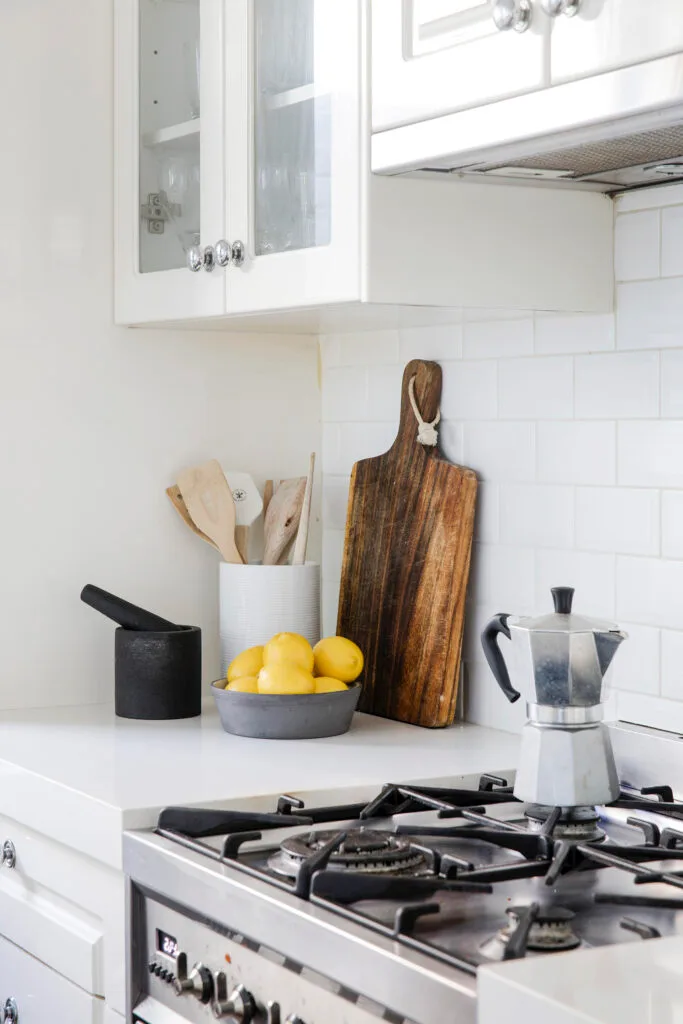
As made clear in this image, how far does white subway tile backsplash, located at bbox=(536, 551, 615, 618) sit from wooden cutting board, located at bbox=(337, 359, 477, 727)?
13 centimetres

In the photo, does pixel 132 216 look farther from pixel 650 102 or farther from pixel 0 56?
pixel 650 102

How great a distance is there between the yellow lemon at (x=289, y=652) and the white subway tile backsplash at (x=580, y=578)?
0.34 meters

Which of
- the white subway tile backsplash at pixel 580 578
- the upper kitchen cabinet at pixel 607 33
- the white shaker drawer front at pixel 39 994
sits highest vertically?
the upper kitchen cabinet at pixel 607 33

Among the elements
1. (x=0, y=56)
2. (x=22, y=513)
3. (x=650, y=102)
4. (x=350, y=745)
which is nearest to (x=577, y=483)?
(x=350, y=745)

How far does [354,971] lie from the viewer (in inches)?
46.9

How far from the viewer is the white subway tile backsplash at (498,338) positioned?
80.2 inches

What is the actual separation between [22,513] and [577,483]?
35.5 inches

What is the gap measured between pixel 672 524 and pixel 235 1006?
82cm

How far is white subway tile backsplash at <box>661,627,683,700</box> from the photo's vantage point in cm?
179

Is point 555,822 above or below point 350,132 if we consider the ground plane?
below

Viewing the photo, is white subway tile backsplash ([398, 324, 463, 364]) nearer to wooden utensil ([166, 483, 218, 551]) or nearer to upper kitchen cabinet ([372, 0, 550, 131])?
wooden utensil ([166, 483, 218, 551])

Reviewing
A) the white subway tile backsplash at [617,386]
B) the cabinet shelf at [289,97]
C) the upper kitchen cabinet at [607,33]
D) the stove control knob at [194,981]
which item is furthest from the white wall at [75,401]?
the upper kitchen cabinet at [607,33]

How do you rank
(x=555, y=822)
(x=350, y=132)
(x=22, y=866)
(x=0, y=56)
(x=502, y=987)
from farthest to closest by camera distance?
(x=0, y=56), (x=22, y=866), (x=350, y=132), (x=555, y=822), (x=502, y=987)

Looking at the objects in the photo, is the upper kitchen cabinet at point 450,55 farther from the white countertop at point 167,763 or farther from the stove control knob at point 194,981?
the stove control knob at point 194,981
